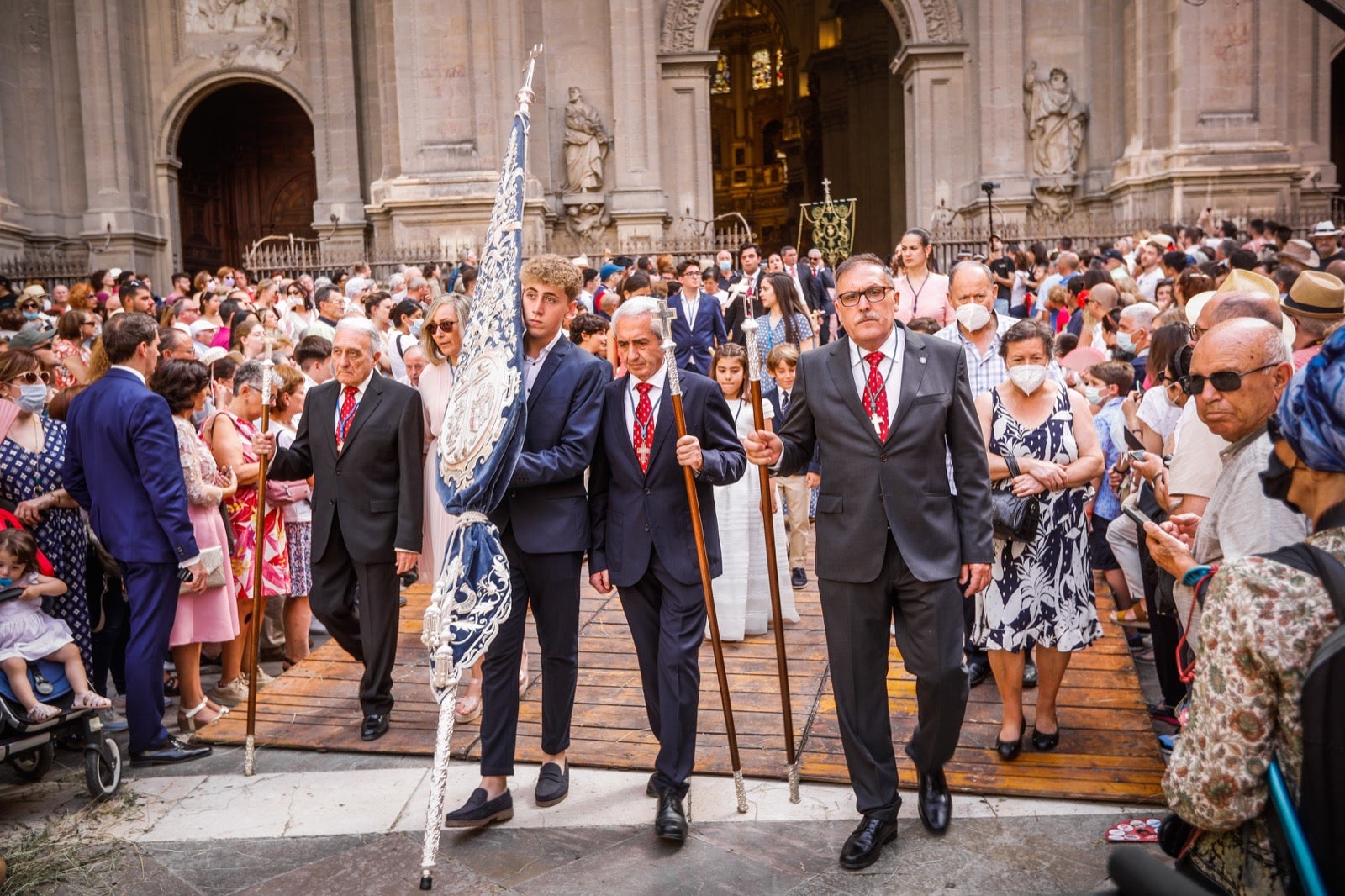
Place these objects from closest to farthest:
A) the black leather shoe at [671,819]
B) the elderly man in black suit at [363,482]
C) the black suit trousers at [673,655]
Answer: the black leather shoe at [671,819]
the black suit trousers at [673,655]
the elderly man in black suit at [363,482]

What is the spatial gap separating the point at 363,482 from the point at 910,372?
2796 mm

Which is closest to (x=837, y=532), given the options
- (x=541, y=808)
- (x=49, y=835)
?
(x=541, y=808)

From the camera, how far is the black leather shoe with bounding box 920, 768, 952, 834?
4.43 m

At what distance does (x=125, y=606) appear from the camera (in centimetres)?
643

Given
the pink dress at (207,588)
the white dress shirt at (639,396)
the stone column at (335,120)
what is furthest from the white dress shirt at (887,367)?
the stone column at (335,120)

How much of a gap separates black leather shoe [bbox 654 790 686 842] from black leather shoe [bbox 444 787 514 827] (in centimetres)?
63

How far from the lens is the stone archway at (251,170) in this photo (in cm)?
2866

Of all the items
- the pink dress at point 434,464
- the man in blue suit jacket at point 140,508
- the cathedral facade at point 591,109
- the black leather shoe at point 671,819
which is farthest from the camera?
the cathedral facade at point 591,109

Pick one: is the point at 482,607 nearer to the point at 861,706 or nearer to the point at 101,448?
the point at 861,706

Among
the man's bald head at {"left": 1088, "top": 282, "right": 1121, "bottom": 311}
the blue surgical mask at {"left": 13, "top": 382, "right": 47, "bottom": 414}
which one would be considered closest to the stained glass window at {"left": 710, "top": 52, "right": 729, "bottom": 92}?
the man's bald head at {"left": 1088, "top": 282, "right": 1121, "bottom": 311}

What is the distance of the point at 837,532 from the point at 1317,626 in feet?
7.12

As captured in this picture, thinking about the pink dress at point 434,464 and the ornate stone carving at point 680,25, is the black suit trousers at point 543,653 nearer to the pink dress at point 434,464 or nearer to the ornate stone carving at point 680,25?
the pink dress at point 434,464

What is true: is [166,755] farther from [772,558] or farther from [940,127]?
[940,127]

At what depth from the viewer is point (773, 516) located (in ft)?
18.4
